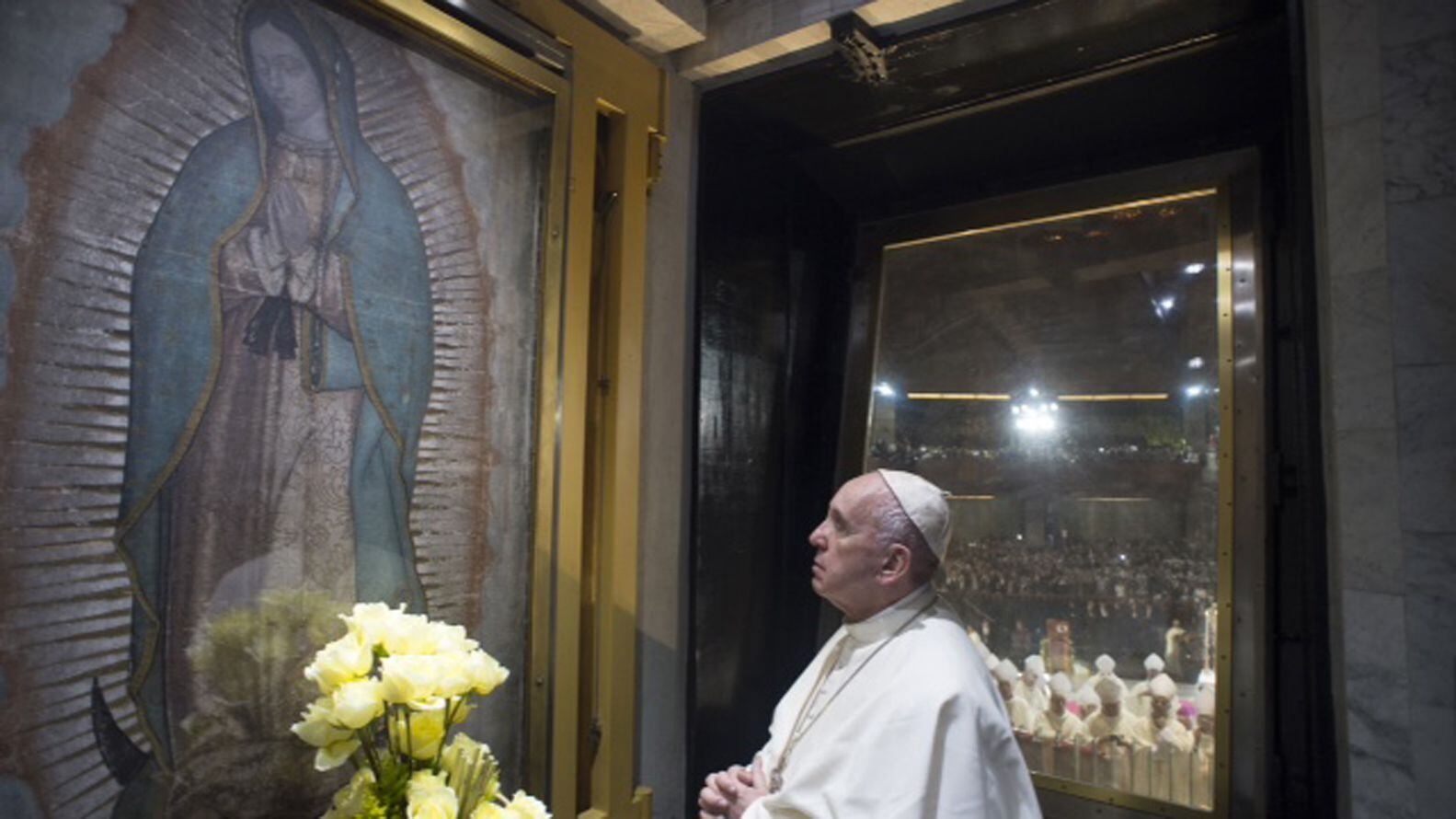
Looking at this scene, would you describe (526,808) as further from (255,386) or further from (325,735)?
(255,386)

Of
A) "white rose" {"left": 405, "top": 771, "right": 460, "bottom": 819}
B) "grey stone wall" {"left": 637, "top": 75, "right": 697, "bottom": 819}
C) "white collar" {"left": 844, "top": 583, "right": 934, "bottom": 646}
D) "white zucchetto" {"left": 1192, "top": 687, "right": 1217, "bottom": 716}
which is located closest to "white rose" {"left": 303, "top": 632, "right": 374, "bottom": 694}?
"white rose" {"left": 405, "top": 771, "right": 460, "bottom": 819}

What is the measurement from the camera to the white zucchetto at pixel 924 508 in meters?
2.10

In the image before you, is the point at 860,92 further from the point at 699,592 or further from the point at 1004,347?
the point at 699,592

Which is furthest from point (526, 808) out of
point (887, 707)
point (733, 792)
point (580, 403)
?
point (580, 403)

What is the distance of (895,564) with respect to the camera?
2094 mm

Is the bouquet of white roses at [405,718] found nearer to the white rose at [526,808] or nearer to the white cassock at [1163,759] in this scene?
the white rose at [526,808]

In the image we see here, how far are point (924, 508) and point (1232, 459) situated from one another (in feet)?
4.22

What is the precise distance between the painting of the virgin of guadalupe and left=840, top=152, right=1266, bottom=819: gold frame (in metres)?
2.14

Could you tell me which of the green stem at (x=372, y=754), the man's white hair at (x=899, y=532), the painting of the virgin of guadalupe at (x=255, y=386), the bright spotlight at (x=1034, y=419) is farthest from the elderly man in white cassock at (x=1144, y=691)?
the green stem at (x=372, y=754)

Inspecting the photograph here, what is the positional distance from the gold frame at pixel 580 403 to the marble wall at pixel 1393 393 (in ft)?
6.28

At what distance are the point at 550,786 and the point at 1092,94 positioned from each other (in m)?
2.86

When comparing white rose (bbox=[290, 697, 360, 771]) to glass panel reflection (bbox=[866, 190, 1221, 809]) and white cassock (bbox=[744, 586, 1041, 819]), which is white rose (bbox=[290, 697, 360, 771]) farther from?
glass panel reflection (bbox=[866, 190, 1221, 809])

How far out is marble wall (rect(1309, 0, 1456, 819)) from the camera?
5.76ft

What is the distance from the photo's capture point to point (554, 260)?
8.10 ft
